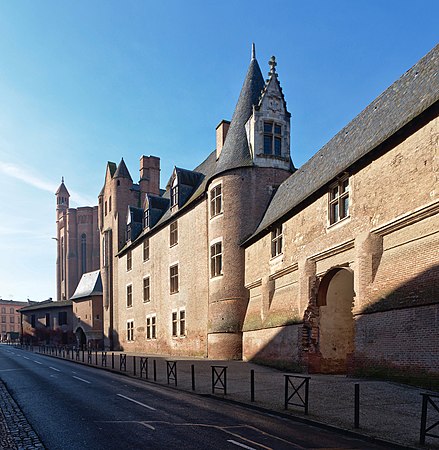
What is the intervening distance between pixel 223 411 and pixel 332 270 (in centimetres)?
869

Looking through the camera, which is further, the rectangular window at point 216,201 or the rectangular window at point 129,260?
the rectangular window at point 129,260

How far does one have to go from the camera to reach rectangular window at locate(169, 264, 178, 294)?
3556 centimetres

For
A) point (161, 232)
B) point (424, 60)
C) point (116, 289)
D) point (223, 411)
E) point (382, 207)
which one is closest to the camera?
point (223, 411)

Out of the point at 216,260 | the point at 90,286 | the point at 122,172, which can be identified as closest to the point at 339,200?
the point at 216,260

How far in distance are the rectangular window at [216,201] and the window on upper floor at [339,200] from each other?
444 inches

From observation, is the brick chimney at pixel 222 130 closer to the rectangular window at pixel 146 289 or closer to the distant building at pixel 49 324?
the rectangular window at pixel 146 289

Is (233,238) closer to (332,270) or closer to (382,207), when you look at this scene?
(332,270)

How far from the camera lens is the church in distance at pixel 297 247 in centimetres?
1354

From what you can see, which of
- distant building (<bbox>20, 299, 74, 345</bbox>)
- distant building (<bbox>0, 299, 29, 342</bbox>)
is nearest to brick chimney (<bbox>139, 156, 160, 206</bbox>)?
distant building (<bbox>20, 299, 74, 345</bbox>)

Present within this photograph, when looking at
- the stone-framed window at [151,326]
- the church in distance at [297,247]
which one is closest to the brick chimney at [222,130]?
the church in distance at [297,247]

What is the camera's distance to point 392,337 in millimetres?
13797

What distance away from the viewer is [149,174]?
53.4 m

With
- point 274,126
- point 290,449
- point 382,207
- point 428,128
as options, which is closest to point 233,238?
point 274,126

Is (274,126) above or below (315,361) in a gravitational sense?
above
